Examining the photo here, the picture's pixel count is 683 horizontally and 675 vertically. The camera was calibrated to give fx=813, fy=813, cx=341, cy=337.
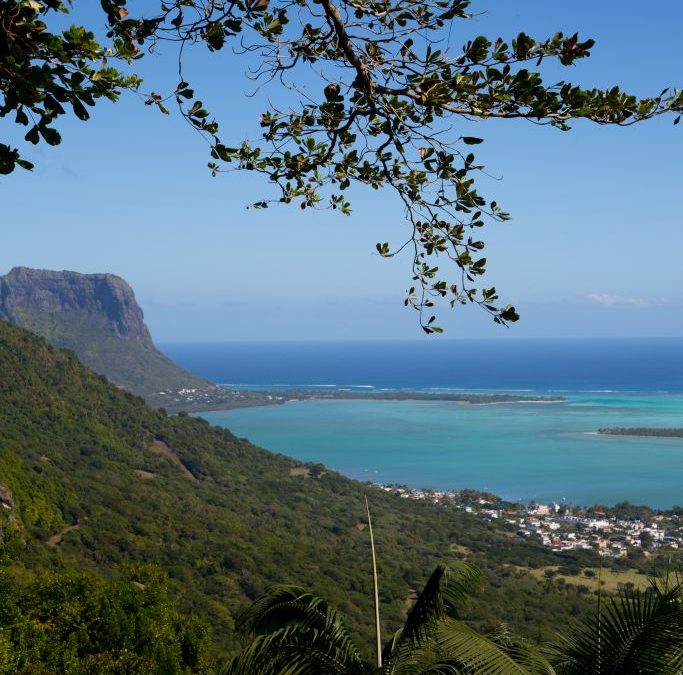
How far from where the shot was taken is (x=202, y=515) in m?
32.3

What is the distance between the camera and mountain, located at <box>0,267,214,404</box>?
107 m

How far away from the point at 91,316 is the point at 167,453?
7161 centimetres

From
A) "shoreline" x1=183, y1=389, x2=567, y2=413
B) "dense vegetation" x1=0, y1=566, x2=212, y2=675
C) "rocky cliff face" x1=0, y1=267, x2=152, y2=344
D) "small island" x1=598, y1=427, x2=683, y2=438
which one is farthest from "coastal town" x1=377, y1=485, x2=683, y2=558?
"rocky cliff face" x1=0, y1=267, x2=152, y2=344

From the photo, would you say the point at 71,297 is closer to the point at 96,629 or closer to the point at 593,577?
the point at 593,577

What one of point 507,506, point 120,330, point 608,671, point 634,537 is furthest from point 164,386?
point 608,671

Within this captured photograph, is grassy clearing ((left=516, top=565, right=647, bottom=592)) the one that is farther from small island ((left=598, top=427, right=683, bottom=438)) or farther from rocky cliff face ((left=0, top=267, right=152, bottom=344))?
rocky cliff face ((left=0, top=267, right=152, bottom=344))

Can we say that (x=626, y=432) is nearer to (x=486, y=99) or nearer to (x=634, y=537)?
(x=634, y=537)

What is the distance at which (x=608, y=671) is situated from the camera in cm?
372

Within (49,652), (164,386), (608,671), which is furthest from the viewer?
(164,386)

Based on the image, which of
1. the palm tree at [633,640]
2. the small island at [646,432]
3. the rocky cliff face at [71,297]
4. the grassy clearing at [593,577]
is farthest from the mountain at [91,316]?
the palm tree at [633,640]

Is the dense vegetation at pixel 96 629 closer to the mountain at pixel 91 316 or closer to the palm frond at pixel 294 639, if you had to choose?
the palm frond at pixel 294 639

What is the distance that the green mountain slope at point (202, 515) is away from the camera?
2325cm

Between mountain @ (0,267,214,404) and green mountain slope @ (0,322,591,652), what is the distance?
58561 mm

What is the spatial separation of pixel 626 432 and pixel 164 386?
59464mm
